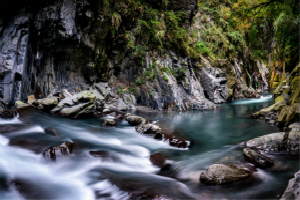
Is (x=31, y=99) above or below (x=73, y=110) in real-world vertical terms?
above

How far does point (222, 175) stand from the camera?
12.9ft

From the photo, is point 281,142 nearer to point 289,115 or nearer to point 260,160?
point 260,160

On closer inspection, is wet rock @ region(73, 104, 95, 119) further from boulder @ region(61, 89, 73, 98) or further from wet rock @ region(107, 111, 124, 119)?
boulder @ region(61, 89, 73, 98)

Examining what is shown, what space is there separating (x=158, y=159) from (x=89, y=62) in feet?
37.6

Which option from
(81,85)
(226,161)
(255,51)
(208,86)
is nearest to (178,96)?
(208,86)

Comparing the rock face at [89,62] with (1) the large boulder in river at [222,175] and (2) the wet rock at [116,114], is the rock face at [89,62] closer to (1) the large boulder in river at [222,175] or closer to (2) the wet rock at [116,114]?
(2) the wet rock at [116,114]

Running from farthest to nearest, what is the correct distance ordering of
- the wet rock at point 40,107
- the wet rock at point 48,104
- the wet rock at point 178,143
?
the wet rock at point 48,104
the wet rock at point 40,107
the wet rock at point 178,143

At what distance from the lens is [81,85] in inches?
583

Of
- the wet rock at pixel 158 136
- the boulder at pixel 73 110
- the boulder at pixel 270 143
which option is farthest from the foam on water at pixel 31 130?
the boulder at pixel 270 143

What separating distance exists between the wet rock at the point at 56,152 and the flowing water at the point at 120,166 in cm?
13

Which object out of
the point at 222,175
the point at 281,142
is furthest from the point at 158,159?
the point at 281,142

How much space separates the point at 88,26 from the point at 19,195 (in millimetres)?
12010

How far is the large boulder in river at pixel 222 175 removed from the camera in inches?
152

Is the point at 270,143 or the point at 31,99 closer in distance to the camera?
the point at 270,143
